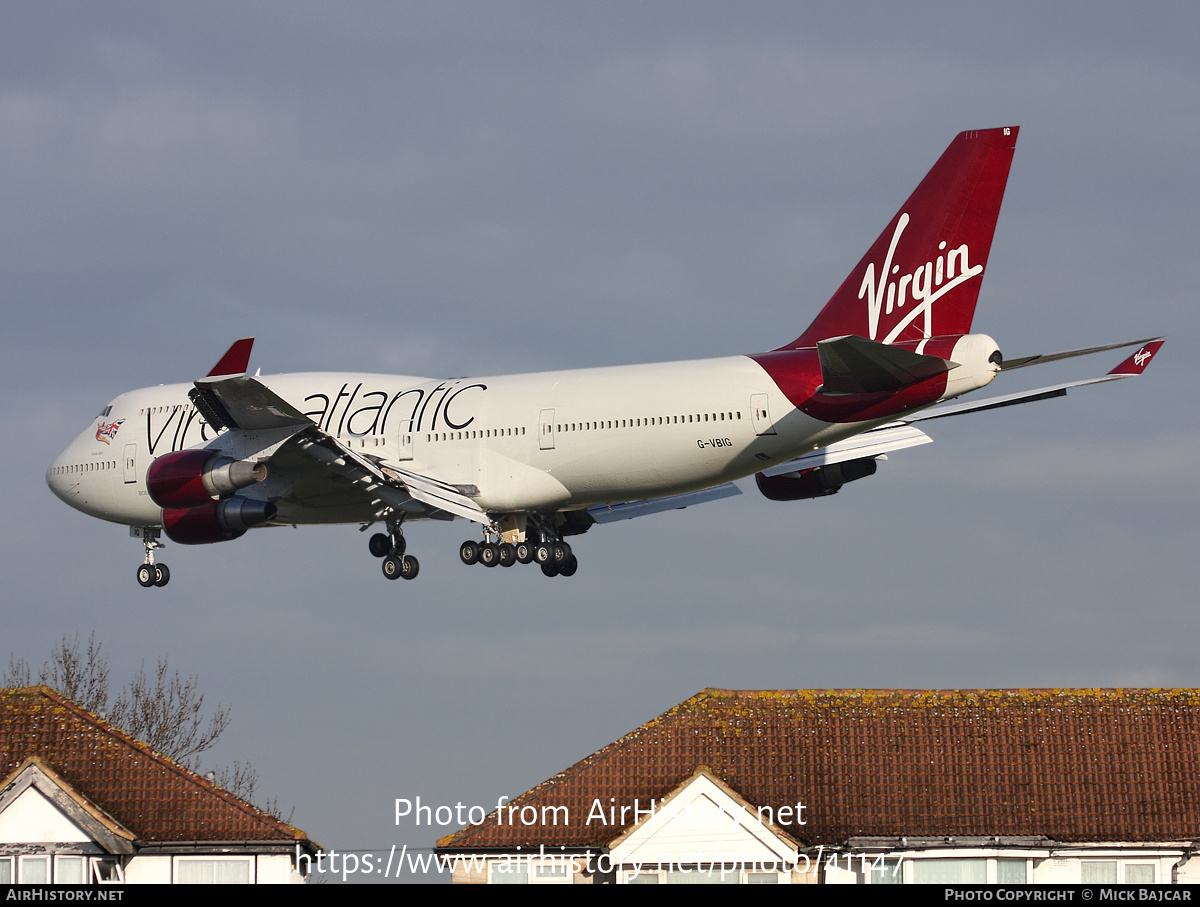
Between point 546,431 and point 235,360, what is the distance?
23.9 ft

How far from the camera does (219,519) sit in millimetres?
43812

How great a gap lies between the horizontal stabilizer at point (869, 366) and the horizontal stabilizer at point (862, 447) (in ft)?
17.3

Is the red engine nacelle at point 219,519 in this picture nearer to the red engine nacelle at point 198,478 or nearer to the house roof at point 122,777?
the red engine nacelle at point 198,478

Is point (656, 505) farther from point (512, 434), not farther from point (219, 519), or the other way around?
point (219, 519)

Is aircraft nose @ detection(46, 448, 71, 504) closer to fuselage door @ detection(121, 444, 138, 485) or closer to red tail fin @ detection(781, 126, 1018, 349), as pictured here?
fuselage door @ detection(121, 444, 138, 485)

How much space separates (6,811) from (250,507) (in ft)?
45.8

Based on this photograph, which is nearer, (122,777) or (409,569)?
(122,777)

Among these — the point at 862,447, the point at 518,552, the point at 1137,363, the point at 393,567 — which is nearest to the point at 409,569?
the point at 393,567

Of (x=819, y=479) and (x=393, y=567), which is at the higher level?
(x=819, y=479)

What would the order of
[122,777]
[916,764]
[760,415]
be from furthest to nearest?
[760,415] < [916,764] < [122,777]

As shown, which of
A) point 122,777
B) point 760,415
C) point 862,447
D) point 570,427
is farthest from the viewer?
point 862,447

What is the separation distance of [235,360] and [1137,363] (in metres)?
19.7

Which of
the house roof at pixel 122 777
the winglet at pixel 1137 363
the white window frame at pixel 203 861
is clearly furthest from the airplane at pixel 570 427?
the white window frame at pixel 203 861

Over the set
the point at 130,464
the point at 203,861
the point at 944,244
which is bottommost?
the point at 203,861
